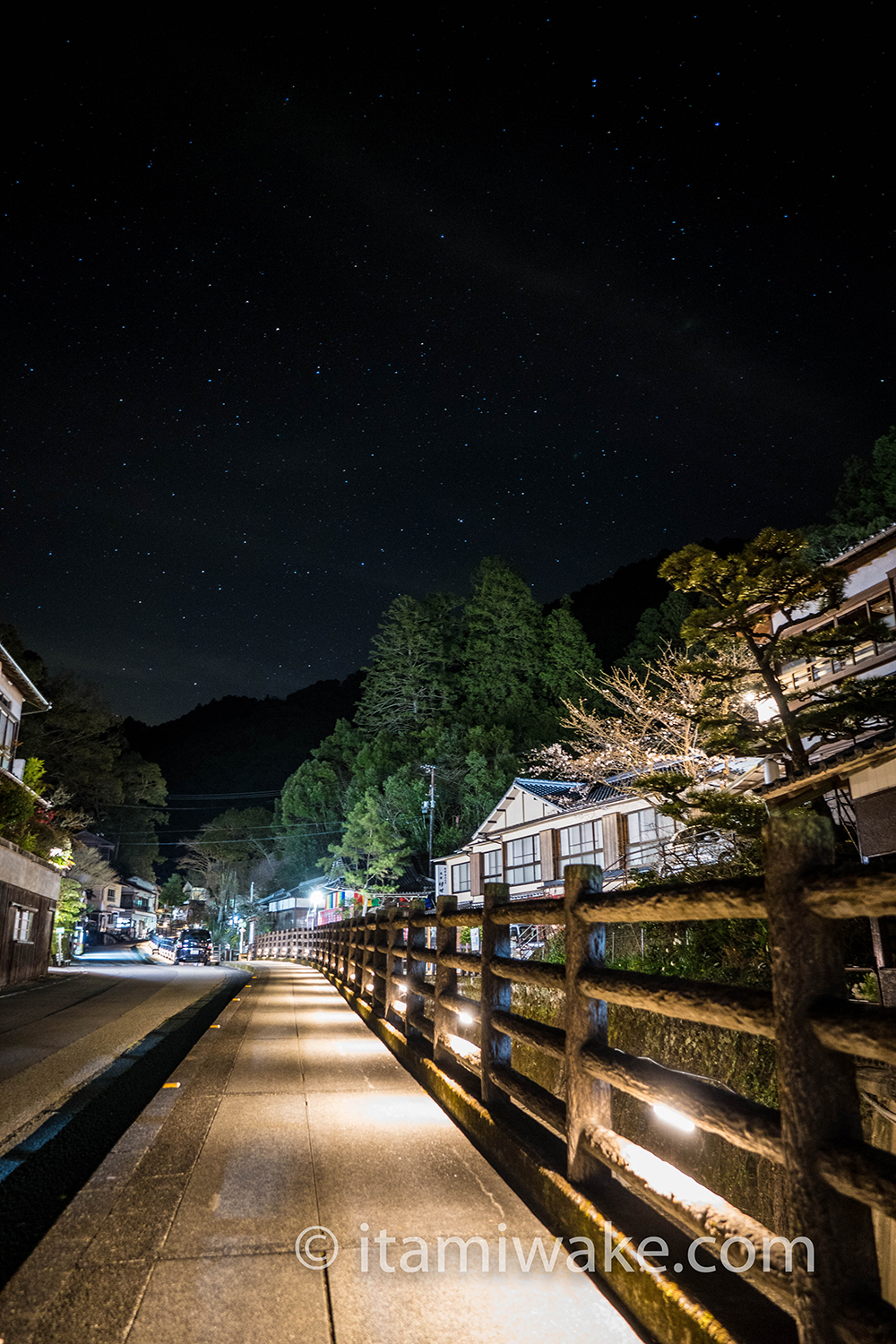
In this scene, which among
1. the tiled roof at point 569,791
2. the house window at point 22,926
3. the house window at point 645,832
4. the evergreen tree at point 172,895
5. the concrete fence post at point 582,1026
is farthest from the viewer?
the evergreen tree at point 172,895

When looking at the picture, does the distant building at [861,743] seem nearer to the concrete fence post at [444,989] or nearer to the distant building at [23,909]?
the concrete fence post at [444,989]

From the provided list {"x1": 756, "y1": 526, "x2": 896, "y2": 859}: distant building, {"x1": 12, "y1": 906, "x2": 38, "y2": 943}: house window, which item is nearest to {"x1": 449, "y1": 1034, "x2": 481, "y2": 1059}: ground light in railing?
{"x1": 756, "y1": 526, "x2": 896, "y2": 859}: distant building

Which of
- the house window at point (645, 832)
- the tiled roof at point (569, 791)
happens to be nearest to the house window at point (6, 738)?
the tiled roof at point (569, 791)

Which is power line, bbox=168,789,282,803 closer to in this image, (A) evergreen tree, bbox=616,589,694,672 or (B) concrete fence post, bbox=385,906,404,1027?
(A) evergreen tree, bbox=616,589,694,672

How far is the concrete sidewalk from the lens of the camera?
2.33 m

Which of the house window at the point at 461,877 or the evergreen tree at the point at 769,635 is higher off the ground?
the evergreen tree at the point at 769,635

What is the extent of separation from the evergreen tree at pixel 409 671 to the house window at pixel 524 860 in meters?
22.2

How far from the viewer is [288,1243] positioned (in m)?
2.89

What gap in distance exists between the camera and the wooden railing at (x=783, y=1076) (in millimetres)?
1803

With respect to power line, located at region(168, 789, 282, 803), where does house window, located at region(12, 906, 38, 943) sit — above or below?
below

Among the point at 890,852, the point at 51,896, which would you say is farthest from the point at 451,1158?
the point at 51,896

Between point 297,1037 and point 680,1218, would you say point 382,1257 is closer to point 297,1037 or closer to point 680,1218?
point 680,1218

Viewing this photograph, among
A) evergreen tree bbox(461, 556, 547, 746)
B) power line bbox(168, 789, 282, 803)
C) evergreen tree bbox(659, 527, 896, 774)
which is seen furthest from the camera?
power line bbox(168, 789, 282, 803)

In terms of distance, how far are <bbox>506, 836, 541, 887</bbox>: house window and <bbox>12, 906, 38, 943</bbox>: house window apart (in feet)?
63.1
